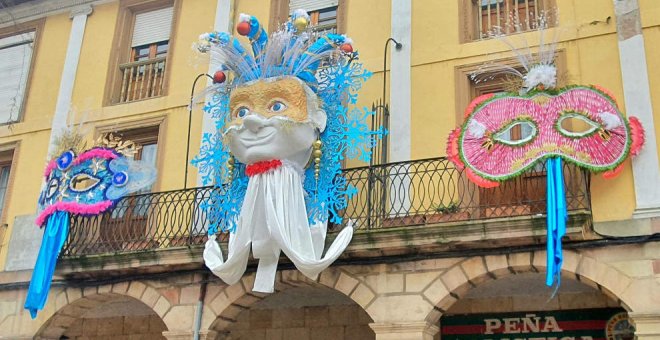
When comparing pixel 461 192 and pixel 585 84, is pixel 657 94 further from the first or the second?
pixel 461 192

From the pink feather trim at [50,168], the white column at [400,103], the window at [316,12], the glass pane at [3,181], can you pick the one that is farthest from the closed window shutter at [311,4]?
the glass pane at [3,181]

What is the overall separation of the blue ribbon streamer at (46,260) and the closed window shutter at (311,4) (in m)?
4.68

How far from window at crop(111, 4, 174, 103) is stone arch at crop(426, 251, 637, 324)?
5.91m

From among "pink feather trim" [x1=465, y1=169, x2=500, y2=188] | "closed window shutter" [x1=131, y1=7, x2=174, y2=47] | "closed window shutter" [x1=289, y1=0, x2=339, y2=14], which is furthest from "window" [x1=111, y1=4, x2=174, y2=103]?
"pink feather trim" [x1=465, y1=169, x2=500, y2=188]

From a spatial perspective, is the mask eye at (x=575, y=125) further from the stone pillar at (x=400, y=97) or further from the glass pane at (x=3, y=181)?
the glass pane at (x=3, y=181)

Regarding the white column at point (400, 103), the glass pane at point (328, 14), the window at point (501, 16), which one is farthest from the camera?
the glass pane at point (328, 14)

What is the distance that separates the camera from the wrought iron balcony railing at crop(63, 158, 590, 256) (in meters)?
9.53

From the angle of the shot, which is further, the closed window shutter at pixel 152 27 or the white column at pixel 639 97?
the closed window shutter at pixel 152 27

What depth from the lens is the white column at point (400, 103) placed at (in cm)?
1019

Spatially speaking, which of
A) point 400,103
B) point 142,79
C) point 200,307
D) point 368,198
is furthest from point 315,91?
point 142,79

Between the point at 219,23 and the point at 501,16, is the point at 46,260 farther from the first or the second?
the point at 501,16

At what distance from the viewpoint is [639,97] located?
9.52 m

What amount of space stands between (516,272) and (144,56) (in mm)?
7392

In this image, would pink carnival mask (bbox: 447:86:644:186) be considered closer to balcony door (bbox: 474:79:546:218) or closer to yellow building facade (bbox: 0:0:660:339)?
balcony door (bbox: 474:79:546:218)
